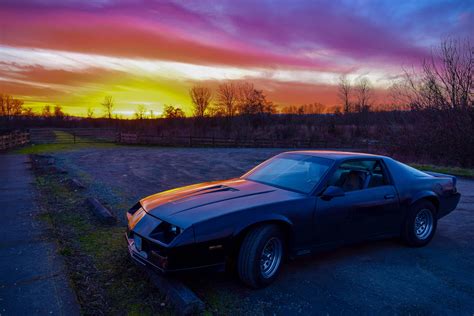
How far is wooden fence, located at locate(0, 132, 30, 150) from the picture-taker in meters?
21.6

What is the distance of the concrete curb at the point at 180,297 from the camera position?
2943 mm

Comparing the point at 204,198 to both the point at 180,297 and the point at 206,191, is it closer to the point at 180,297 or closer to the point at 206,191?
the point at 206,191

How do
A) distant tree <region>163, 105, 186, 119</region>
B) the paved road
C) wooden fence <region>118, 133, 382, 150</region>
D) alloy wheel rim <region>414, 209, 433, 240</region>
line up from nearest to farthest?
the paved road, alloy wheel rim <region>414, 209, 433, 240</region>, wooden fence <region>118, 133, 382, 150</region>, distant tree <region>163, 105, 186, 119</region>

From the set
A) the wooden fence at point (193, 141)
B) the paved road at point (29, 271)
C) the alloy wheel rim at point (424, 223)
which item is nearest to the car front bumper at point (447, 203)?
the alloy wheel rim at point (424, 223)

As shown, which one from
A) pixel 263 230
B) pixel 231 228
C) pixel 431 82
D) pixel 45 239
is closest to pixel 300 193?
pixel 263 230

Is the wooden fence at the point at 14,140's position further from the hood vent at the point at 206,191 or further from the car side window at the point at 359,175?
the car side window at the point at 359,175

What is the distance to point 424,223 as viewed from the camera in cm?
504

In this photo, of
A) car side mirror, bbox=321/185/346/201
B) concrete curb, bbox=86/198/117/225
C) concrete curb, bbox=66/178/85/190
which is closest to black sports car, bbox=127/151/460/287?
car side mirror, bbox=321/185/346/201

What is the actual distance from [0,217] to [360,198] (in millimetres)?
6246

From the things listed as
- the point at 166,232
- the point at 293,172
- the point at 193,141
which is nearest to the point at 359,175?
the point at 293,172

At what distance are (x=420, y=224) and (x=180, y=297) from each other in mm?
3858

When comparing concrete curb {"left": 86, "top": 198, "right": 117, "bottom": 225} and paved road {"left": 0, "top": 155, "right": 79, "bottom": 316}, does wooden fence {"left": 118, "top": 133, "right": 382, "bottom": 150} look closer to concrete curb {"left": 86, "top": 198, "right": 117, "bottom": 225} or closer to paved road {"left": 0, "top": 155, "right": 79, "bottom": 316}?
concrete curb {"left": 86, "top": 198, "right": 117, "bottom": 225}

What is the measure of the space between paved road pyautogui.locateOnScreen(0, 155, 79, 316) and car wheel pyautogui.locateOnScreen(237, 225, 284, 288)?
5.32ft

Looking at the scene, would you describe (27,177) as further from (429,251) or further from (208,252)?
(429,251)
